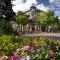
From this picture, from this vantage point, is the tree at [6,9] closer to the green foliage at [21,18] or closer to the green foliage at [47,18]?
the green foliage at [21,18]

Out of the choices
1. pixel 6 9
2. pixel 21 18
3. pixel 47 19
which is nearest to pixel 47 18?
pixel 47 19

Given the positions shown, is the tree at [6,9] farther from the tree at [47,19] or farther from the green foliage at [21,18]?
the tree at [47,19]

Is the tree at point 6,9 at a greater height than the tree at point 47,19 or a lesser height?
greater

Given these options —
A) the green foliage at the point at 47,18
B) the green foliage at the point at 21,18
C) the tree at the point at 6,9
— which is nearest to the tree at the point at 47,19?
the green foliage at the point at 47,18

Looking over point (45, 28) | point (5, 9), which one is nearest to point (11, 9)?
point (5, 9)

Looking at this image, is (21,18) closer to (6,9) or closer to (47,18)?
(6,9)

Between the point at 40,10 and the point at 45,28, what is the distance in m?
0.46

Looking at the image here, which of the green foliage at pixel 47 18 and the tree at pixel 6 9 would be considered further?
the tree at pixel 6 9

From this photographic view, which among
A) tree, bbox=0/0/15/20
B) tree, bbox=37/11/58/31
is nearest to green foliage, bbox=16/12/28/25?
tree, bbox=0/0/15/20

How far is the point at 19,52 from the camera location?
15.1 feet

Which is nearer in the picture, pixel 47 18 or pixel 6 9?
pixel 47 18

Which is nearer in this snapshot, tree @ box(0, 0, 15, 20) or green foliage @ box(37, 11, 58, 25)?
green foliage @ box(37, 11, 58, 25)

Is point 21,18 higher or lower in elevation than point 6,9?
lower

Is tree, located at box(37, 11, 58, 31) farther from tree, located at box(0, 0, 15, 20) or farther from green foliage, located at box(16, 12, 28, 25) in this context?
tree, located at box(0, 0, 15, 20)
